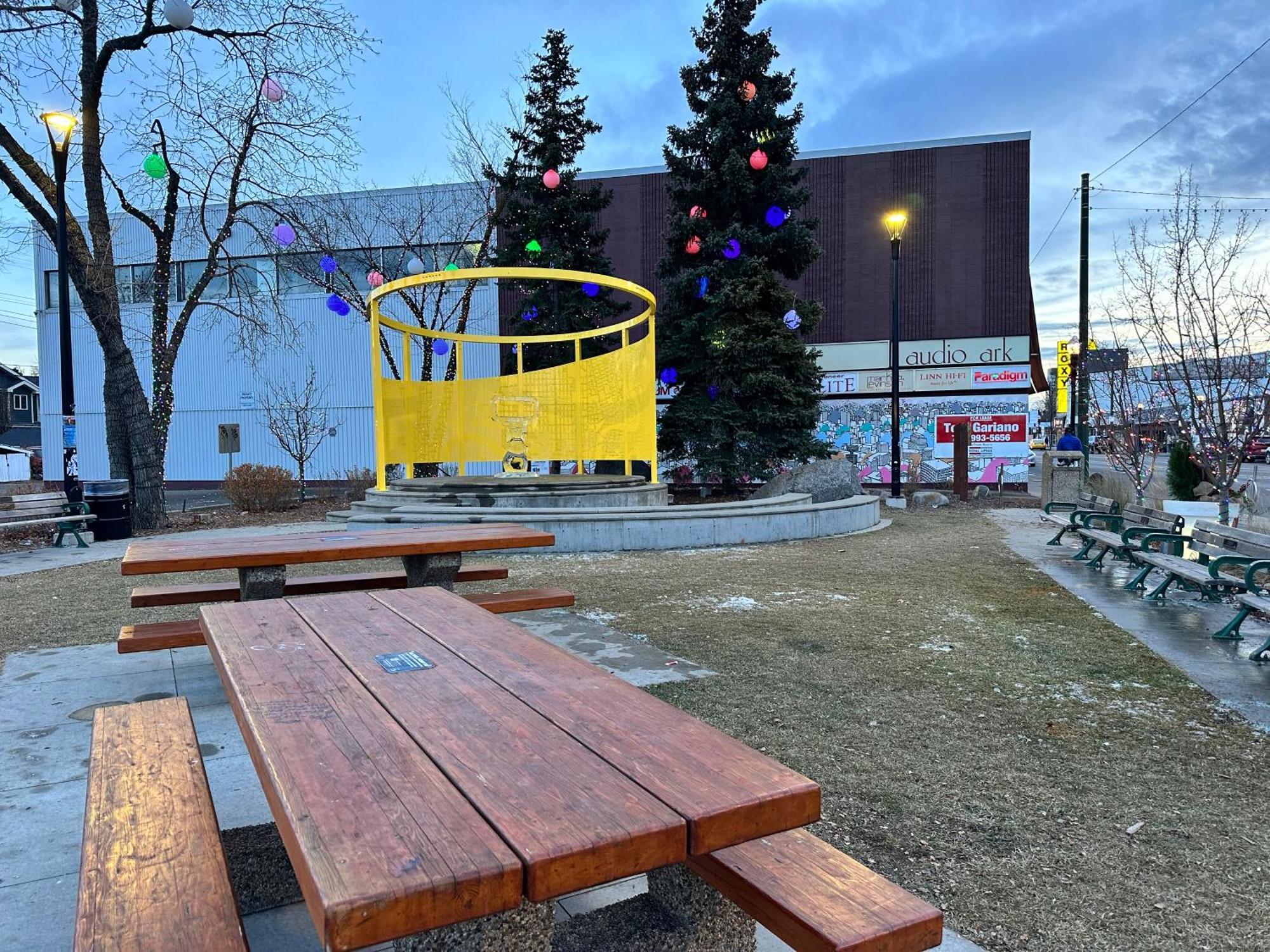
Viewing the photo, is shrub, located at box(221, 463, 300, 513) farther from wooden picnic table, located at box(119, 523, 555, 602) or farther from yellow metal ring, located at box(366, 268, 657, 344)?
wooden picnic table, located at box(119, 523, 555, 602)

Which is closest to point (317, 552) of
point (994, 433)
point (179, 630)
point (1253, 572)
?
point (179, 630)

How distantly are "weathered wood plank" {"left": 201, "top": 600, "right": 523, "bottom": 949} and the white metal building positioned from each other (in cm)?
2438

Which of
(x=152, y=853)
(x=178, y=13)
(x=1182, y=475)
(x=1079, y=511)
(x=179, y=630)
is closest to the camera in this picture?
(x=152, y=853)

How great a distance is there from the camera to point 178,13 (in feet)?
38.3

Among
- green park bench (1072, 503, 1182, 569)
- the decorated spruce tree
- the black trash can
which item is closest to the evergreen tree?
the decorated spruce tree

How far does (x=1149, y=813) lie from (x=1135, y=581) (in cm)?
507

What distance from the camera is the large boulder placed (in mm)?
15422

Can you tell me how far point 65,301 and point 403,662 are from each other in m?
12.8

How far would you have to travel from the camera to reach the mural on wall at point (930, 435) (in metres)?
24.4

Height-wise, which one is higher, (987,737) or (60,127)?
(60,127)

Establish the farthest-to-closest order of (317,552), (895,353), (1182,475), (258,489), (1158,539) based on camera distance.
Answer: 1. (895,353)
2. (258,489)
3. (1182,475)
4. (1158,539)
5. (317,552)

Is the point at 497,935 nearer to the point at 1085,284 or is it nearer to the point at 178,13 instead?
the point at 178,13

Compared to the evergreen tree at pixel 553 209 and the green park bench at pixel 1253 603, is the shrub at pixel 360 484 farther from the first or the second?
the green park bench at pixel 1253 603

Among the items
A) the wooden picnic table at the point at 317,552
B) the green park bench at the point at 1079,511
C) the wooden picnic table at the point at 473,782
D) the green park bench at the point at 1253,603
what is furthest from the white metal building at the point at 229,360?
the wooden picnic table at the point at 473,782
